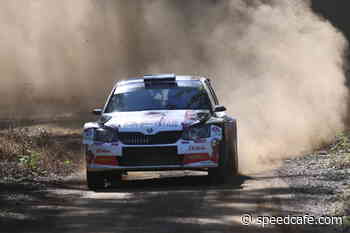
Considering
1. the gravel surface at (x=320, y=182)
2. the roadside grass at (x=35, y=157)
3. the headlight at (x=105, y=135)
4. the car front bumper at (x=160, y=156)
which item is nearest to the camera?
the gravel surface at (x=320, y=182)

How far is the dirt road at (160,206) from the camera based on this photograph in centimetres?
1051

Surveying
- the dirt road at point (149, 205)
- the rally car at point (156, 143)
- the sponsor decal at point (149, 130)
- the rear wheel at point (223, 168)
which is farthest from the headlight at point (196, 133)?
the dirt road at point (149, 205)

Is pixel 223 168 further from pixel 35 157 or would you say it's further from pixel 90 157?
pixel 35 157

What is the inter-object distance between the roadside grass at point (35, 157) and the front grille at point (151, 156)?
2256 millimetres

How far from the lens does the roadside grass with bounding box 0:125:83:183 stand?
16.2 meters

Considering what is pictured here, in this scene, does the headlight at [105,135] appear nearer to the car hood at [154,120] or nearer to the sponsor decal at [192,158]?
the car hood at [154,120]

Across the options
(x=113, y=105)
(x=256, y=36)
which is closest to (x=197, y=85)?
(x=113, y=105)

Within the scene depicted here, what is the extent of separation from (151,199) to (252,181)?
237cm

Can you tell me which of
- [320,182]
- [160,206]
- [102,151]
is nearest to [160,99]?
[102,151]

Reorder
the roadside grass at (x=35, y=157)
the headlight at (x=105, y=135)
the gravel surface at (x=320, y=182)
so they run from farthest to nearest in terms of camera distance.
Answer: the roadside grass at (x=35, y=157) → the headlight at (x=105, y=135) → the gravel surface at (x=320, y=182)

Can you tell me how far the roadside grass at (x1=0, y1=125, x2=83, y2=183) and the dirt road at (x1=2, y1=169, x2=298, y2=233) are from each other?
4.02 feet

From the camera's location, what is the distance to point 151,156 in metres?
13.9

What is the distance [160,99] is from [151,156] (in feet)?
5.24

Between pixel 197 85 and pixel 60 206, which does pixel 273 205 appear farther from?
pixel 197 85
